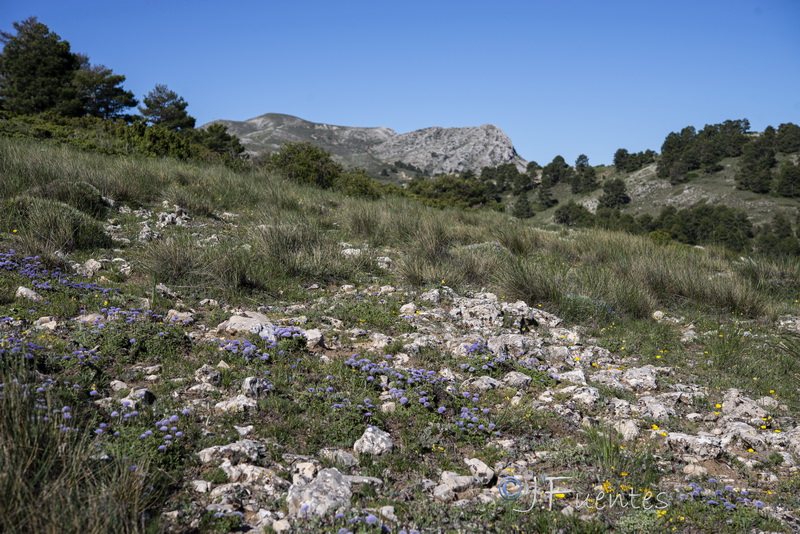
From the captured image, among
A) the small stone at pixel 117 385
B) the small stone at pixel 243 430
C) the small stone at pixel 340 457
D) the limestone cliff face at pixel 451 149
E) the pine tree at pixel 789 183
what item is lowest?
the small stone at pixel 340 457

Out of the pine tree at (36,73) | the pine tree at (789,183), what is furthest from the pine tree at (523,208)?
the pine tree at (36,73)

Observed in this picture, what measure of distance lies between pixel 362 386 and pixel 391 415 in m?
0.39

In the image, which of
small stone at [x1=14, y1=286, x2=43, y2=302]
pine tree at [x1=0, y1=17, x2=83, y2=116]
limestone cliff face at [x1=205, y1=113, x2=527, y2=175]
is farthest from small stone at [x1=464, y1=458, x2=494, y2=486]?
limestone cliff face at [x1=205, y1=113, x2=527, y2=175]

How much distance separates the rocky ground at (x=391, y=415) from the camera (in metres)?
2.30

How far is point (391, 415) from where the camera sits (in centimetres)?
312

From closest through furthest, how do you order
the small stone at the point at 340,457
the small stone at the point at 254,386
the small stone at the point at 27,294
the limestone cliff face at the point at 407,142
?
the small stone at the point at 340,457, the small stone at the point at 254,386, the small stone at the point at 27,294, the limestone cliff face at the point at 407,142

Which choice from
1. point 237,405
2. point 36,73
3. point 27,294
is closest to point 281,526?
point 237,405

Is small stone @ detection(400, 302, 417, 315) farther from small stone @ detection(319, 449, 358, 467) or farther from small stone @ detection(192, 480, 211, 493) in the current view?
small stone @ detection(192, 480, 211, 493)

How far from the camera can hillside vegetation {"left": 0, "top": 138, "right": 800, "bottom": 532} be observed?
7.25 ft

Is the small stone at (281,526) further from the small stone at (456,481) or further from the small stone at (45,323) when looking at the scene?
the small stone at (45,323)

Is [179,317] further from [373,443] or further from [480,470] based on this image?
[480,470]

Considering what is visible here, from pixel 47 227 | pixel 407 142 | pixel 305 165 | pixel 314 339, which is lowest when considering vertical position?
pixel 314 339

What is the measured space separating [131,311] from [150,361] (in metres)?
0.65

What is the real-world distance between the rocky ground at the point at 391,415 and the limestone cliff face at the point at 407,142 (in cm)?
11262
